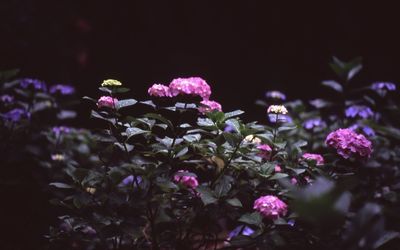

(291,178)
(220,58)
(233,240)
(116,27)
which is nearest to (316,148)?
(291,178)

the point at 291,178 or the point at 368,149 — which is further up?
the point at 368,149

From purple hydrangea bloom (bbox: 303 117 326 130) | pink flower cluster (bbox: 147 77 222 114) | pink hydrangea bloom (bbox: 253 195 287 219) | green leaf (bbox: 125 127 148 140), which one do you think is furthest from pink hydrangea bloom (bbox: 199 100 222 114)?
purple hydrangea bloom (bbox: 303 117 326 130)

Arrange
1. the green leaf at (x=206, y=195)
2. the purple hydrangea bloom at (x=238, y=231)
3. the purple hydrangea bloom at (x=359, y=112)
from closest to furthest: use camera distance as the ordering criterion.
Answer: the green leaf at (x=206, y=195), the purple hydrangea bloom at (x=238, y=231), the purple hydrangea bloom at (x=359, y=112)

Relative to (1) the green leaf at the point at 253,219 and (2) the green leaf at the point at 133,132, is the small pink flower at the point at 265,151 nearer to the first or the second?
(1) the green leaf at the point at 253,219

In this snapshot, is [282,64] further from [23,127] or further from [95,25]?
[23,127]

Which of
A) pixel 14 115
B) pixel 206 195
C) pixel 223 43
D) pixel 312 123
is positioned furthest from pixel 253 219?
pixel 223 43

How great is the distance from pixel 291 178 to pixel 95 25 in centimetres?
303

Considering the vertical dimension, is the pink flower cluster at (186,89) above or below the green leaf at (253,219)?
above

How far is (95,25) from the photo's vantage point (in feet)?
13.5

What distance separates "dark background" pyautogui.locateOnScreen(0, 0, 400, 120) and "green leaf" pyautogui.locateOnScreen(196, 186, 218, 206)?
2.52 metres

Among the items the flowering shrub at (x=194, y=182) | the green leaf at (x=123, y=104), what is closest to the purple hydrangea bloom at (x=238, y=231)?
the flowering shrub at (x=194, y=182)

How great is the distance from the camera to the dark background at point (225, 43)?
151 inches

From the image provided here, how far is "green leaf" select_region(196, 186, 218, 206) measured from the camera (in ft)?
4.38

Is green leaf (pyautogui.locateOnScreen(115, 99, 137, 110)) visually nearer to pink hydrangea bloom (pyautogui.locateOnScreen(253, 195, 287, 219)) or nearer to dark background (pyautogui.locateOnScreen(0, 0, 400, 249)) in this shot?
pink hydrangea bloom (pyautogui.locateOnScreen(253, 195, 287, 219))
